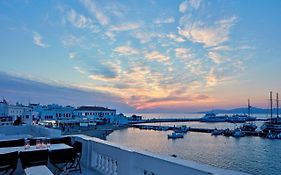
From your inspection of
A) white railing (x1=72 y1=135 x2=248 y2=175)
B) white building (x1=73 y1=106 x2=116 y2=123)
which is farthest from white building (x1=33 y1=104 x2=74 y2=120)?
white railing (x1=72 y1=135 x2=248 y2=175)

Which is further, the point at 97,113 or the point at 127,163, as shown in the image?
the point at 97,113

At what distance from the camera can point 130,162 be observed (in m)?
3.85

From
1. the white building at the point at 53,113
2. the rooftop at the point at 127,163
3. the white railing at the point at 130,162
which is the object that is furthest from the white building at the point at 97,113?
the white railing at the point at 130,162

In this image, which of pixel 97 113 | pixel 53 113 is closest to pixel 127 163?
pixel 53 113

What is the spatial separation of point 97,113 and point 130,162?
101092mm

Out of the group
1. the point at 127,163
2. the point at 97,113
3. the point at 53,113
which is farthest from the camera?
the point at 97,113

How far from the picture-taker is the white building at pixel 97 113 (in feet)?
314

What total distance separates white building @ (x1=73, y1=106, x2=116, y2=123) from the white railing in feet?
292

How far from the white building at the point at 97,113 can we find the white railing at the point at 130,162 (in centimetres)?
8898

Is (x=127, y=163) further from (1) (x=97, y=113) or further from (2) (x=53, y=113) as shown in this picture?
(1) (x=97, y=113)

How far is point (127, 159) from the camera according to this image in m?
3.98

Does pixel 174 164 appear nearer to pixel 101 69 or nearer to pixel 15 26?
pixel 15 26

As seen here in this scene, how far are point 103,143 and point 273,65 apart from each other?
2195 centimetres

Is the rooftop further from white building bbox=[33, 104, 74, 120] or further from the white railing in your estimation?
white building bbox=[33, 104, 74, 120]
